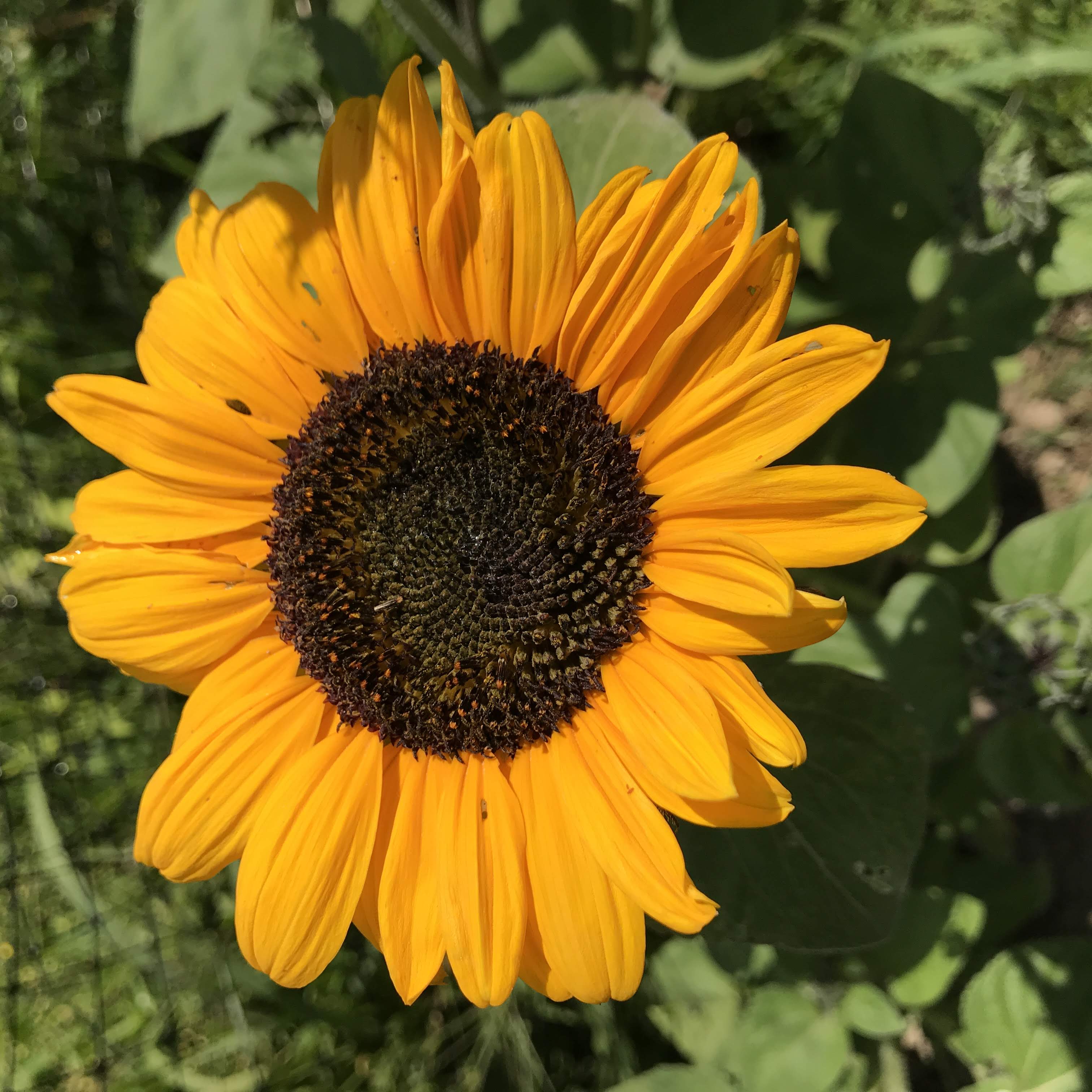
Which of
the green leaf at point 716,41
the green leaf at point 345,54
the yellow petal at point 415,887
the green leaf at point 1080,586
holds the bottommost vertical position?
the yellow petal at point 415,887

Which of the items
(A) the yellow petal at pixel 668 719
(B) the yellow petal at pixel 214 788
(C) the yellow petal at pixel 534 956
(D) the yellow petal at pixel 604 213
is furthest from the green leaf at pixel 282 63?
(C) the yellow petal at pixel 534 956

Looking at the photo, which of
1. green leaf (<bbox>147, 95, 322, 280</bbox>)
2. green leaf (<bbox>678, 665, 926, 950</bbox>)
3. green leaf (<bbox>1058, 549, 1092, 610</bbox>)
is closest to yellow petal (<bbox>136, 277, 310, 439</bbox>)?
green leaf (<bbox>147, 95, 322, 280</bbox>)

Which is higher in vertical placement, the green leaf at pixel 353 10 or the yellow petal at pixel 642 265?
the yellow petal at pixel 642 265

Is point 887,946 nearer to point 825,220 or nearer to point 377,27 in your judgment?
point 825,220

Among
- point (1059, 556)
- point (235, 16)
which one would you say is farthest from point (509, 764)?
point (235, 16)

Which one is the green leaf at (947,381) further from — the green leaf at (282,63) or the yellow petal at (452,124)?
the green leaf at (282,63)

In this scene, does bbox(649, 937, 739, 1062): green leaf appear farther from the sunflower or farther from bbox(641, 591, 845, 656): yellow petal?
bbox(641, 591, 845, 656): yellow petal
